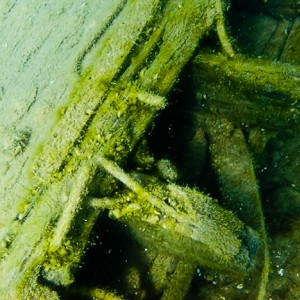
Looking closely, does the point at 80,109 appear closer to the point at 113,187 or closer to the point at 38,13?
the point at 113,187

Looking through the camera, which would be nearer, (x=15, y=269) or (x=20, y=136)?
(x=15, y=269)

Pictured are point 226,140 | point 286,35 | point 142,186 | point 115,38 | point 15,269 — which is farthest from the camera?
point 286,35

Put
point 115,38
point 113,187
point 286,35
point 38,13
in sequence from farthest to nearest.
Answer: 1. point 286,35
2. point 38,13
3. point 115,38
4. point 113,187

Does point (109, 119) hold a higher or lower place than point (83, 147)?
higher

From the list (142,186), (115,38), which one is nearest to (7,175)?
(142,186)

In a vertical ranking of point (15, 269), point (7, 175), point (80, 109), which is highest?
point (80, 109)

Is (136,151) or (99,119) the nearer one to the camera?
(99,119)

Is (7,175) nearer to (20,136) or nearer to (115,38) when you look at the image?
(20,136)
